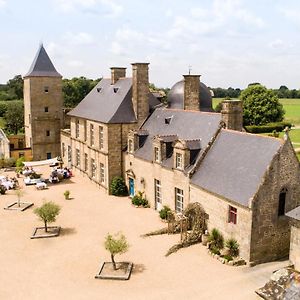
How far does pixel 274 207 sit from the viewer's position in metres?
20.6

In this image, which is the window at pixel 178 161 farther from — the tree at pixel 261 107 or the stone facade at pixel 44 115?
the tree at pixel 261 107

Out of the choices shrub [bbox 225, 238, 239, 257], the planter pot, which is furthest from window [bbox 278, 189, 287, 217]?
the planter pot

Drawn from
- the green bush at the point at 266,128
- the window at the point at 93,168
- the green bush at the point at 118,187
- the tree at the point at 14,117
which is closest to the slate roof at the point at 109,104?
the window at the point at 93,168

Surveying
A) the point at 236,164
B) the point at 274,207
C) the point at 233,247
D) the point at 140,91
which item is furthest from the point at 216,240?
the point at 140,91

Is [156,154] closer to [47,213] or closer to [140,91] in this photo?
[140,91]

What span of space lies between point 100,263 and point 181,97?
19.5m

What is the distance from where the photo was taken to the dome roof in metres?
36.2

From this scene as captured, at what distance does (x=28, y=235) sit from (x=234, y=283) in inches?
527

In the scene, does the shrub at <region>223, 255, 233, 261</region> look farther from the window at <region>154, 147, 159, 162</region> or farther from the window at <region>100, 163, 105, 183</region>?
the window at <region>100, 163, 105, 183</region>

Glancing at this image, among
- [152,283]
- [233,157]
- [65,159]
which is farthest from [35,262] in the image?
[65,159]

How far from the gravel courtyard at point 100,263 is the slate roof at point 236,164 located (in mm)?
3741

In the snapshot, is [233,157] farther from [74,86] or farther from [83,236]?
[74,86]

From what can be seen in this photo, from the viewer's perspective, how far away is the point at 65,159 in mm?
48031

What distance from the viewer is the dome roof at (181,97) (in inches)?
1423
